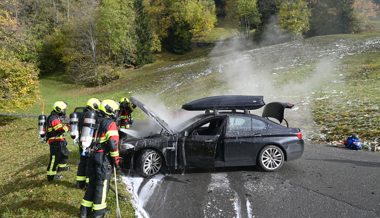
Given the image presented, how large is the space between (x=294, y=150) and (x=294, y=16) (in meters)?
45.9

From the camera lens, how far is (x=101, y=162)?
20.7 feet

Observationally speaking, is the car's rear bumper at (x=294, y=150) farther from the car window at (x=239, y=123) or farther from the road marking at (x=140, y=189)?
the road marking at (x=140, y=189)

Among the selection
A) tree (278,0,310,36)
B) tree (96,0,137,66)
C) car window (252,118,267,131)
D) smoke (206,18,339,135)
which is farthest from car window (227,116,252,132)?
tree (278,0,310,36)

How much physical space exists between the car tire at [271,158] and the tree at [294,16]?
4529 centimetres

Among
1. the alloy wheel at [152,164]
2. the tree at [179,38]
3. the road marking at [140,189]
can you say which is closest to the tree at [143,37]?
the tree at [179,38]

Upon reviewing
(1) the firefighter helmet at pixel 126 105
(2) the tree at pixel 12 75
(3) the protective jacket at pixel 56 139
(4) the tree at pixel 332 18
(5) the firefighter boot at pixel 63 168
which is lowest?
(5) the firefighter boot at pixel 63 168

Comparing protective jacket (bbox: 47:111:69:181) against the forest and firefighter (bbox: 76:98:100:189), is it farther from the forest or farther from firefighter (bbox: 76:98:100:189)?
the forest

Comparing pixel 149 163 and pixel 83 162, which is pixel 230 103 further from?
pixel 83 162

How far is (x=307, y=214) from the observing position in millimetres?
6516

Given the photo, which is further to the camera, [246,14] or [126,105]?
[246,14]

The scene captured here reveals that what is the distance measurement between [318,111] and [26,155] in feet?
44.0

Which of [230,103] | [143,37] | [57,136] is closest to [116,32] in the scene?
[143,37]

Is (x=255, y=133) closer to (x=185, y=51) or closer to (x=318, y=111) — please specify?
(x=318, y=111)

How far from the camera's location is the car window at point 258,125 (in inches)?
353
